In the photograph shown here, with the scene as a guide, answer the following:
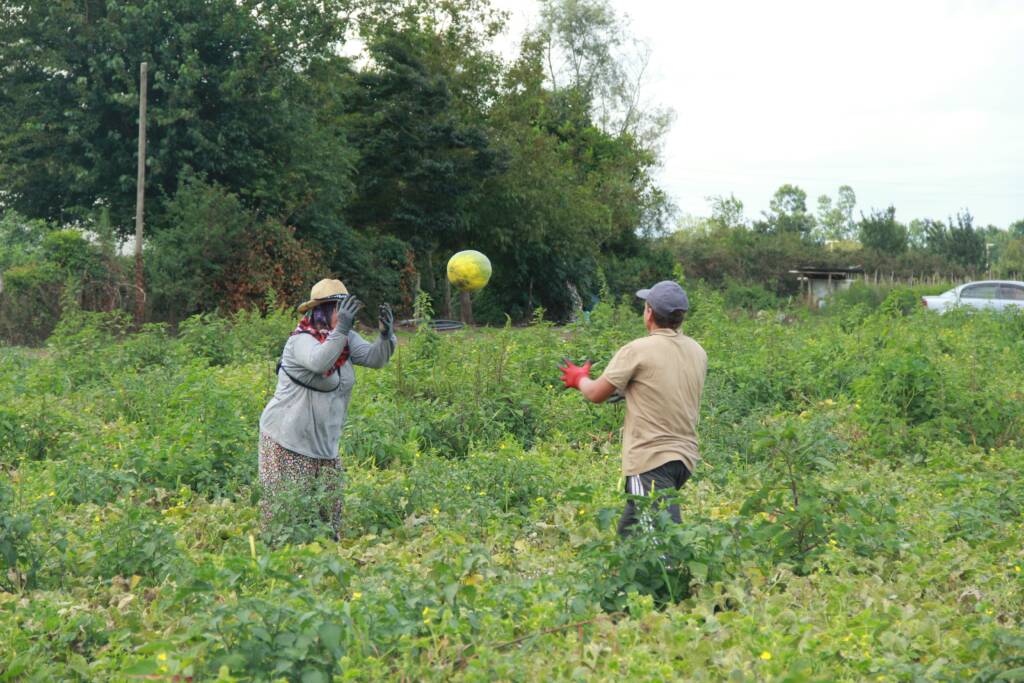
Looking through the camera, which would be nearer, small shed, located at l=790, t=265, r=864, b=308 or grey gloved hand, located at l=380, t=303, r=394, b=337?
grey gloved hand, located at l=380, t=303, r=394, b=337

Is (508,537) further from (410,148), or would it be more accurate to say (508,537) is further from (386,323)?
(410,148)

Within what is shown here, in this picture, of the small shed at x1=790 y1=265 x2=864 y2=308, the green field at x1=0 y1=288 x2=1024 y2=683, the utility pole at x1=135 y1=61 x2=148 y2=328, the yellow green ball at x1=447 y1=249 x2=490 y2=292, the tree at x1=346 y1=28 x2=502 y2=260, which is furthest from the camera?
the small shed at x1=790 y1=265 x2=864 y2=308

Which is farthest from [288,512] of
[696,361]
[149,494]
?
[696,361]

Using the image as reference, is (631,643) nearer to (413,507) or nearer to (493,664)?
(493,664)

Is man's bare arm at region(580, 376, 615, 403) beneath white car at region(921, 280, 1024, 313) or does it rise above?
beneath

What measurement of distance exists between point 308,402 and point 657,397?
2.02m

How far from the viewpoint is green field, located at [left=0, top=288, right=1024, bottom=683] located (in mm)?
4051

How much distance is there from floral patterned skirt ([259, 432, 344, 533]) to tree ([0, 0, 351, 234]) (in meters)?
19.1

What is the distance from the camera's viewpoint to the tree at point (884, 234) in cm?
6197

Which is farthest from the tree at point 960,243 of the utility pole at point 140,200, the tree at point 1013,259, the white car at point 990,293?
the utility pole at point 140,200

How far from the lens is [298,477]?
6.22 m

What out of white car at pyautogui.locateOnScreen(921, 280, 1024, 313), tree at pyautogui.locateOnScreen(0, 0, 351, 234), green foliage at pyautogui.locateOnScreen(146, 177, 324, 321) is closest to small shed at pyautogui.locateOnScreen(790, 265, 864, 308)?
white car at pyautogui.locateOnScreen(921, 280, 1024, 313)

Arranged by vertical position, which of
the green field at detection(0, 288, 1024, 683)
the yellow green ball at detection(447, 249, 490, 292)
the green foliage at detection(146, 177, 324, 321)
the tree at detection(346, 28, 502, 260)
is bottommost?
the green field at detection(0, 288, 1024, 683)

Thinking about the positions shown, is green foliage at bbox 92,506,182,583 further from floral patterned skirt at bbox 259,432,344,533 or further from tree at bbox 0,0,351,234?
tree at bbox 0,0,351,234
